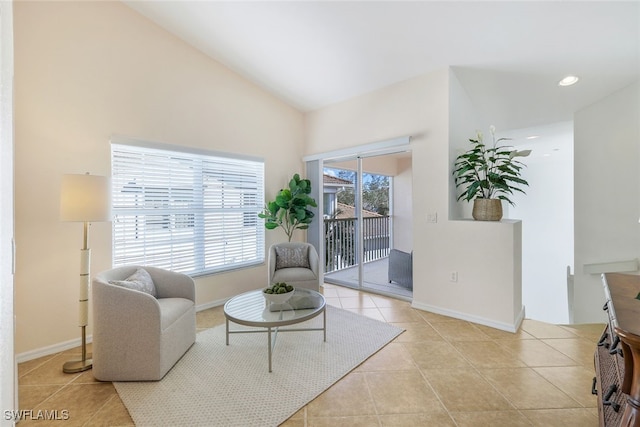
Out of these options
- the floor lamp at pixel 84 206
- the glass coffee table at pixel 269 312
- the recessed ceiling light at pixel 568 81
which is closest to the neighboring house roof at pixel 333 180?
the glass coffee table at pixel 269 312

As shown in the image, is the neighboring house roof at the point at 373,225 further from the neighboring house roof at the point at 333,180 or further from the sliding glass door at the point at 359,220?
the neighboring house roof at the point at 333,180

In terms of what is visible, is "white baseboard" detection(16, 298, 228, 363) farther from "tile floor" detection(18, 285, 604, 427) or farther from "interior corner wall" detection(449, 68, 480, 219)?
"interior corner wall" detection(449, 68, 480, 219)

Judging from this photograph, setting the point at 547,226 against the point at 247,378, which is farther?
the point at 547,226

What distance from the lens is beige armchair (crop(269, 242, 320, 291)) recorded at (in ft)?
10.9

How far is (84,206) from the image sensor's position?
6.73 feet

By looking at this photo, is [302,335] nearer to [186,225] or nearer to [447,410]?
[447,410]

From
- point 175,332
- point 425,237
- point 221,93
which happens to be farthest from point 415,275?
point 221,93

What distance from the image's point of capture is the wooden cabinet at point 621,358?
0.81 meters

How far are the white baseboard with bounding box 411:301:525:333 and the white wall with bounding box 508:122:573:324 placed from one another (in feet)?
12.0

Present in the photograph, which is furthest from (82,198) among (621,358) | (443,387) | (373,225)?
(373,225)

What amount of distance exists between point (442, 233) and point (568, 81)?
225cm

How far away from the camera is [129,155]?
113 inches

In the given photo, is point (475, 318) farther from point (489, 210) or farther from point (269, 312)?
point (269, 312)

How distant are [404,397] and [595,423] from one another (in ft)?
3.52
